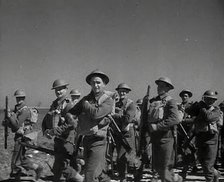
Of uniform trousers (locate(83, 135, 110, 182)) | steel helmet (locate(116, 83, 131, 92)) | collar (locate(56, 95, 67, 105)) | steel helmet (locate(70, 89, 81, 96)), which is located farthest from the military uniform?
steel helmet (locate(70, 89, 81, 96))

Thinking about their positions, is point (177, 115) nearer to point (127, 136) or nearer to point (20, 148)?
point (127, 136)

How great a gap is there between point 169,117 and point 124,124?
2210mm

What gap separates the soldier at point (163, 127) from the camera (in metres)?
6.48

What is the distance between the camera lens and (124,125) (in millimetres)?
8547

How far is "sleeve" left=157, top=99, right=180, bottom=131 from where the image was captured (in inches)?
253

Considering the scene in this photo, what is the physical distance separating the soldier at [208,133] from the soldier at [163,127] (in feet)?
3.20

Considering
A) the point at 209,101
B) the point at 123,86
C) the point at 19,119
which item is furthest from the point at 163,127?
the point at 19,119

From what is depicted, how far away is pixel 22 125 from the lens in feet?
27.0

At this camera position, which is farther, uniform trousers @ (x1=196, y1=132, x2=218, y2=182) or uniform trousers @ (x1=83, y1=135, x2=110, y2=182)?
uniform trousers @ (x1=196, y1=132, x2=218, y2=182)

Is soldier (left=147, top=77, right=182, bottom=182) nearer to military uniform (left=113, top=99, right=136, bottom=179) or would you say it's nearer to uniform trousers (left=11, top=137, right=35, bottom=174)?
military uniform (left=113, top=99, right=136, bottom=179)

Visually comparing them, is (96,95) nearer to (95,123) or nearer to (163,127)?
(95,123)

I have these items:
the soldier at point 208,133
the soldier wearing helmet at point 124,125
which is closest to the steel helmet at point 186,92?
the soldier wearing helmet at point 124,125

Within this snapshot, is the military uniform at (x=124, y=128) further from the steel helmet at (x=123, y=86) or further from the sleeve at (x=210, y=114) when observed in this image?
the sleeve at (x=210, y=114)

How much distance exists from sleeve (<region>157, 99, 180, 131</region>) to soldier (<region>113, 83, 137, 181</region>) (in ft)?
5.67
